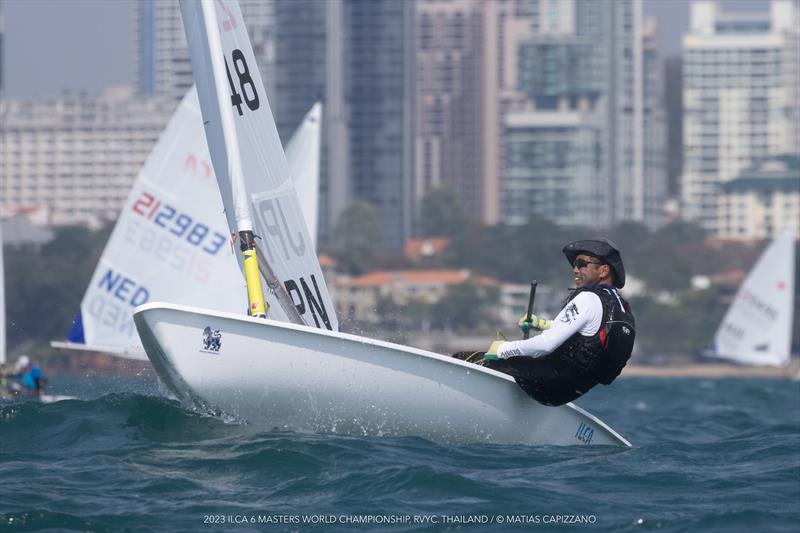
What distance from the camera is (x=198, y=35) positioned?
906 cm

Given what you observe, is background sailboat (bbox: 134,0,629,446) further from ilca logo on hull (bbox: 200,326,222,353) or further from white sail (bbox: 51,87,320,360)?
white sail (bbox: 51,87,320,360)

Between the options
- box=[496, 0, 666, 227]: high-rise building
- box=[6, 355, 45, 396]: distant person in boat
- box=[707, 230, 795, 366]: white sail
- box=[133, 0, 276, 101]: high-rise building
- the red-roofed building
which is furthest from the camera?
box=[496, 0, 666, 227]: high-rise building

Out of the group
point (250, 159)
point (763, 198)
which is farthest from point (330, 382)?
point (763, 198)

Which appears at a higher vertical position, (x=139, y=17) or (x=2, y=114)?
(x=139, y=17)

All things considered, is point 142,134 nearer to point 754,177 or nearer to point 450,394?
point 754,177

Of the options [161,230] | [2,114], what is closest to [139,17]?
[161,230]

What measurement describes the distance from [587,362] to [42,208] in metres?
51.4

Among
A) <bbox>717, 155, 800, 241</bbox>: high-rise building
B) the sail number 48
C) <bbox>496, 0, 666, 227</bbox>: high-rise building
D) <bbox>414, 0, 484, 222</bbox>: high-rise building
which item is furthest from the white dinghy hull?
<bbox>717, 155, 800, 241</bbox>: high-rise building

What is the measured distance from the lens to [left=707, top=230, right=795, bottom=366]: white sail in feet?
108

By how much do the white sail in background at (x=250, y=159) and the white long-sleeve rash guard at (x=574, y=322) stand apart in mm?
1796

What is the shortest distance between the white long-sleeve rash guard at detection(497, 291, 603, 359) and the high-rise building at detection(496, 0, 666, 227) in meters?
84.9

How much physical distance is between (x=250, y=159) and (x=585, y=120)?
3658 inches

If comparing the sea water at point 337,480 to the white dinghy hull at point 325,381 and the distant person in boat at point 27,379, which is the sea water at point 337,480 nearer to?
the white dinghy hull at point 325,381

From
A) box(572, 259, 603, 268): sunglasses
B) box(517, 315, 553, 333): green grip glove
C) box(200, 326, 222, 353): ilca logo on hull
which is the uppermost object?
box(572, 259, 603, 268): sunglasses
